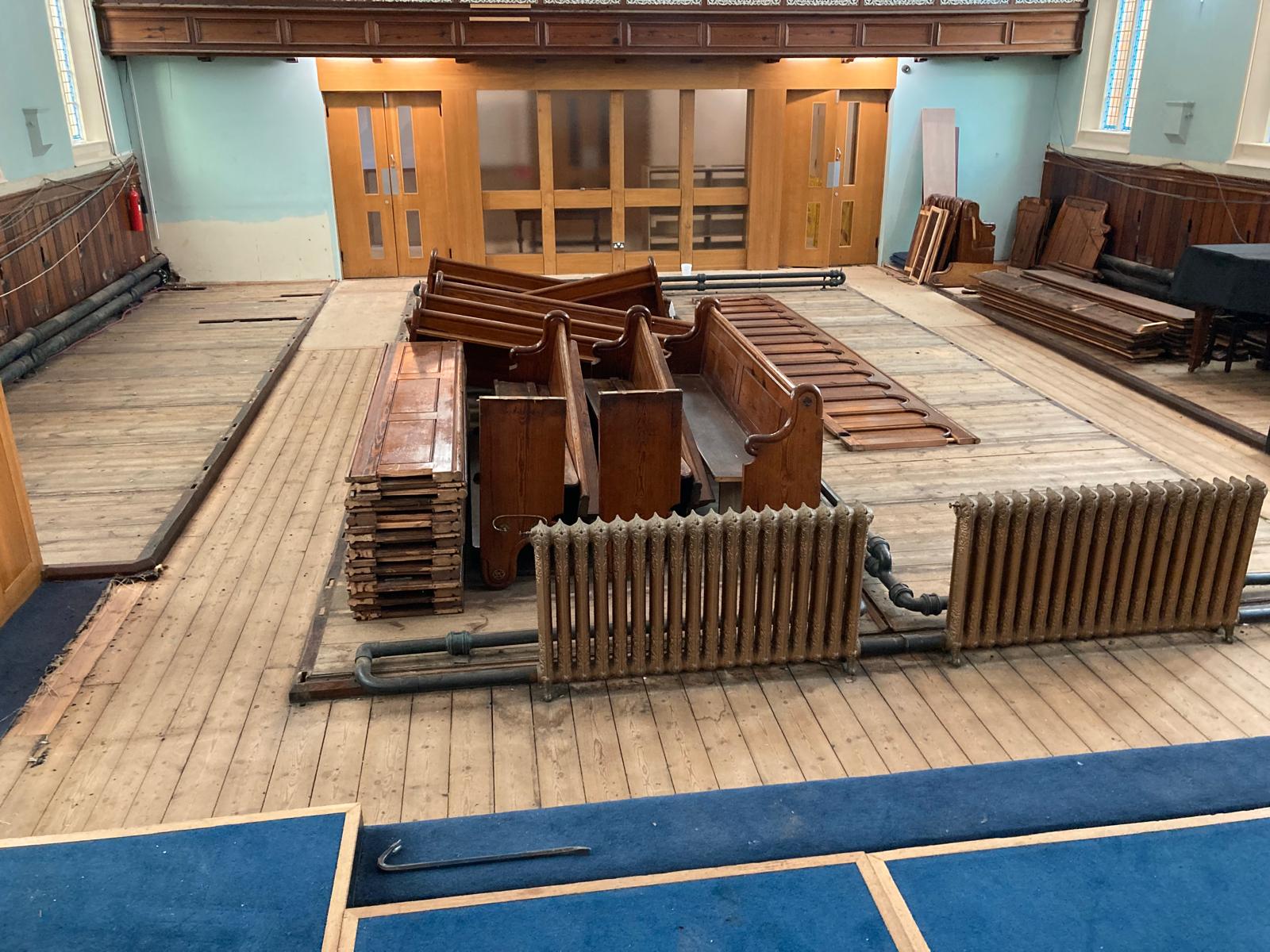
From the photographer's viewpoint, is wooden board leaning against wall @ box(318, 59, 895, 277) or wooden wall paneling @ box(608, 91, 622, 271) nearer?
wooden board leaning against wall @ box(318, 59, 895, 277)

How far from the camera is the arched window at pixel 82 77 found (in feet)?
39.1

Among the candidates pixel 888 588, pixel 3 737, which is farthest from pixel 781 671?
pixel 3 737

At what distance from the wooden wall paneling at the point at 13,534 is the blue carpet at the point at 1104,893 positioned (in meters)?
4.51

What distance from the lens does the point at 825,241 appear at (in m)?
15.0

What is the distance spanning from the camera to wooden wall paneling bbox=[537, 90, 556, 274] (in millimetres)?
13727

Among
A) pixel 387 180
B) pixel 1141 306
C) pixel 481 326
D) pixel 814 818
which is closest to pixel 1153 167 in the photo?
pixel 1141 306

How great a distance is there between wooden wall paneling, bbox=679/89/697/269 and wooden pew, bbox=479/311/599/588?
929cm

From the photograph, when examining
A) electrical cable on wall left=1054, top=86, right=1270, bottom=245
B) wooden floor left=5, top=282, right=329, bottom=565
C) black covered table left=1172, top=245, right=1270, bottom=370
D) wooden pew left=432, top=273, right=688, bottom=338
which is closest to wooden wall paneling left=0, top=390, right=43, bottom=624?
wooden floor left=5, top=282, right=329, bottom=565

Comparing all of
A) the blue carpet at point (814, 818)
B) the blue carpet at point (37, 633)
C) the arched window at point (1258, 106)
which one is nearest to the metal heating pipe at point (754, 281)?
the arched window at point (1258, 106)

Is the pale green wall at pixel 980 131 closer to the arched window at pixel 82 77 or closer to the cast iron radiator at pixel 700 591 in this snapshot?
the arched window at pixel 82 77

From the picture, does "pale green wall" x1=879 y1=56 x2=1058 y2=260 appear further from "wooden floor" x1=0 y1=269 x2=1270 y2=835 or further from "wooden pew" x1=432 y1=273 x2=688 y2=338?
"wooden floor" x1=0 y1=269 x2=1270 y2=835

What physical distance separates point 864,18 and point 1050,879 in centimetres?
1257

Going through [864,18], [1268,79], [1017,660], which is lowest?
[1017,660]

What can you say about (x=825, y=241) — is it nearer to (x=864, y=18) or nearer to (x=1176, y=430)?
(x=864, y=18)
